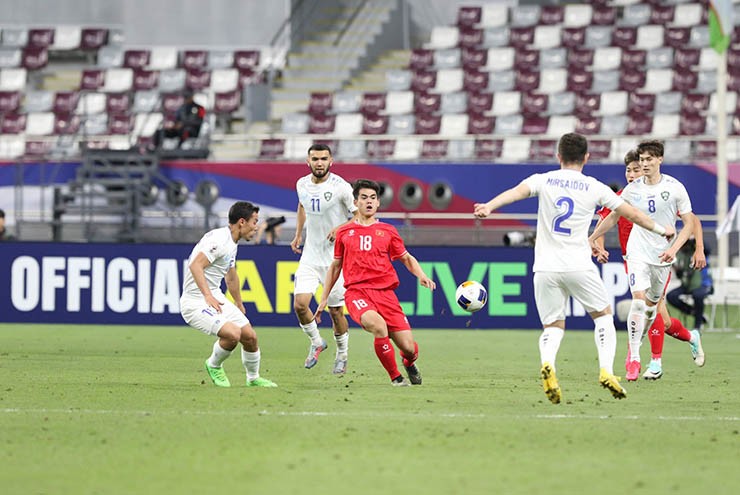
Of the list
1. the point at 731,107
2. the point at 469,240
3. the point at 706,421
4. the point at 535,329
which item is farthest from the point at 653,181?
the point at 731,107

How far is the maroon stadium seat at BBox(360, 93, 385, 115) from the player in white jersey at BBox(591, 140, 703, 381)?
63.3ft

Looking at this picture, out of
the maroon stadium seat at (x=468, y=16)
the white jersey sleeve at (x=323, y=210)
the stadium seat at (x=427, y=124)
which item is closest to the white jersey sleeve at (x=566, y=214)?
the white jersey sleeve at (x=323, y=210)

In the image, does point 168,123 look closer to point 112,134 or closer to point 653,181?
point 112,134

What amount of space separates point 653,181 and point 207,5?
26.5 metres

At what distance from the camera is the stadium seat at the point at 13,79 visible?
35.8 m

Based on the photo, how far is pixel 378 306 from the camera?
39.2ft

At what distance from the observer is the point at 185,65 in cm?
3603

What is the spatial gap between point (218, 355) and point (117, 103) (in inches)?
918

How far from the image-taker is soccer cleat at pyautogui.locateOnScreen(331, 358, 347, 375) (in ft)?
43.8

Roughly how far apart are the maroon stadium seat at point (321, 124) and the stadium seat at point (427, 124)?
4.86ft

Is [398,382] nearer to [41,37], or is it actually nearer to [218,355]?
[218,355]

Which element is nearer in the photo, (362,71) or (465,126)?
(465,126)

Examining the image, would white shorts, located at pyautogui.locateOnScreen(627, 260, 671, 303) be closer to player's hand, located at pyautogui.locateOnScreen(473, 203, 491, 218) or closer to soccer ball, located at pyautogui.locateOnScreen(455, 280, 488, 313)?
soccer ball, located at pyautogui.locateOnScreen(455, 280, 488, 313)

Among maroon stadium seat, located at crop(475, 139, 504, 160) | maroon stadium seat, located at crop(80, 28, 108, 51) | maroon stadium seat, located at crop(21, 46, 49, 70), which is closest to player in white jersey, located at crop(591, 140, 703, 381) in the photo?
maroon stadium seat, located at crop(475, 139, 504, 160)
